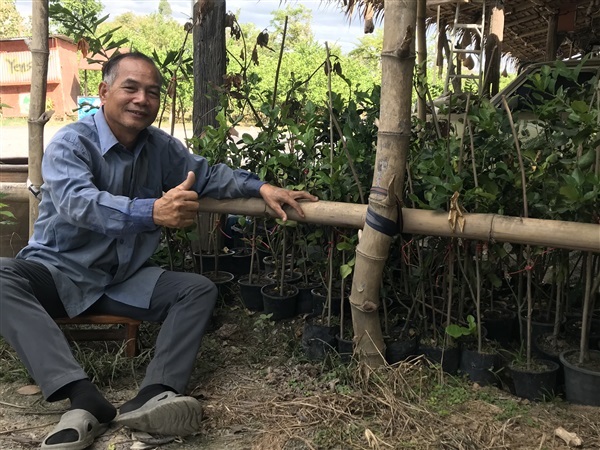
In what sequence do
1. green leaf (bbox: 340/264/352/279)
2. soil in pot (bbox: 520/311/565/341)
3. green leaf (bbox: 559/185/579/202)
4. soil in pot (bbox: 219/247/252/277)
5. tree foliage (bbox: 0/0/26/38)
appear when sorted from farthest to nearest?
tree foliage (bbox: 0/0/26/38), soil in pot (bbox: 219/247/252/277), soil in pot (bbox: 520/311/565/341), green leaf (bbox: 340/264/352/279), green leaf (bbox: 559/185/579/202)

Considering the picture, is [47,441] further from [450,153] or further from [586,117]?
[586,117]

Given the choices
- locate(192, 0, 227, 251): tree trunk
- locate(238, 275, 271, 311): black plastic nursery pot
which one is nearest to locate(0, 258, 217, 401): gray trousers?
locate(238, 275, 271, 311): black plastic nursery pot

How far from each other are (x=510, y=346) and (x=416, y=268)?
598mm

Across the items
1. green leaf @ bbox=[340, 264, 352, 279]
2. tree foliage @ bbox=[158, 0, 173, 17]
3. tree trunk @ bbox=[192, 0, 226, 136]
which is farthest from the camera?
tree foliage @ bbox=[158, 0, 173, 17]

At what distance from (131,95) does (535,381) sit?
78.7 inches

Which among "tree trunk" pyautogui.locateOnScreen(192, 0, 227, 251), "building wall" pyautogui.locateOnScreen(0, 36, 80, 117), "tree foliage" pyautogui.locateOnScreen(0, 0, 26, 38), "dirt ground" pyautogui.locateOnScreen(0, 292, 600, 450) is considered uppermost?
"tree foliage" pyautogui.locateOnScreen(0, 0, 26, 38)

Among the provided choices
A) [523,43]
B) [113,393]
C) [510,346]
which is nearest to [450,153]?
[510,346]

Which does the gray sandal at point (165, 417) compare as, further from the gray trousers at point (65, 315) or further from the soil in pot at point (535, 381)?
the soil in pot at point (535, 381)

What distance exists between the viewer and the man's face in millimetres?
2451

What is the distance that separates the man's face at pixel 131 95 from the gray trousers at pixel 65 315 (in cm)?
67

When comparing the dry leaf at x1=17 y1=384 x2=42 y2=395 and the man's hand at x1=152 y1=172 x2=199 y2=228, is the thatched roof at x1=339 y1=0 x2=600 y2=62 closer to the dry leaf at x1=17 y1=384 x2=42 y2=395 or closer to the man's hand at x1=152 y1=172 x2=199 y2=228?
the man's hand at x1=152 y1=172 x2=199 y2=228

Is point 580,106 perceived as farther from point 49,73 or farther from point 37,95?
point 49,73

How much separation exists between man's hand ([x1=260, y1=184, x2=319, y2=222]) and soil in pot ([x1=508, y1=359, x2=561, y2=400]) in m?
1.09

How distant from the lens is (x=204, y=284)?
248 centimetres
